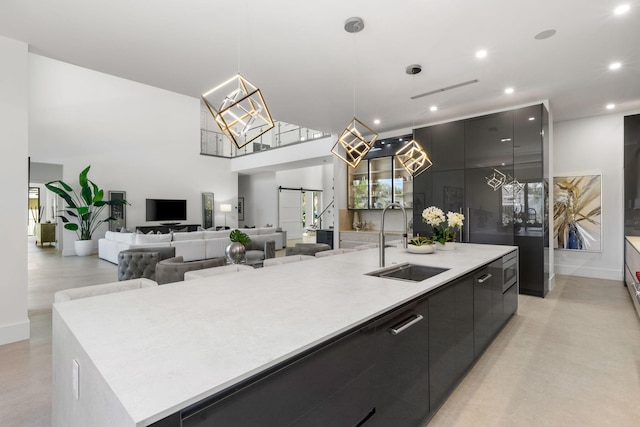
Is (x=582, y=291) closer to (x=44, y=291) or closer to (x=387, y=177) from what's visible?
(x=387, y=177)

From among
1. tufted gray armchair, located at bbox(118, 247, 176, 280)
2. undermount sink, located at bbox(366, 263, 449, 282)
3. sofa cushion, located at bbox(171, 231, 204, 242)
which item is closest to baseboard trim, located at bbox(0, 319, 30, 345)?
tufted gray armchair, located at bbox(118, 247, 176, 280)

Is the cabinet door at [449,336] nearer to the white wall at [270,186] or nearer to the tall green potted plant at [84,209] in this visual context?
the tall green potted plant at [84,209]

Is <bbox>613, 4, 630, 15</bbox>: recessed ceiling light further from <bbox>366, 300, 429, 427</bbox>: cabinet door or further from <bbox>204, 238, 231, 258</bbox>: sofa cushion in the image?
<bbox>204, 238, 231, 258</bbox>: sofa cushion

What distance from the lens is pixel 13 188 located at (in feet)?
10.5

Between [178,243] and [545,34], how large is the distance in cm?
730

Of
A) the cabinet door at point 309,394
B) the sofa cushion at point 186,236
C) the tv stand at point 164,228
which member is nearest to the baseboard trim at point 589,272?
the cabinet door at point 309,394

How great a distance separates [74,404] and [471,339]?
2399 mm

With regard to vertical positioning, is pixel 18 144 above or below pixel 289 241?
above

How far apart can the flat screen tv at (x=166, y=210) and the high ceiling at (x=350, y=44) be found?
296 inches

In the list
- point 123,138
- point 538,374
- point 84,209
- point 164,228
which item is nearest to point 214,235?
point 164,228

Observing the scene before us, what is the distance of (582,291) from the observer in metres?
4.96

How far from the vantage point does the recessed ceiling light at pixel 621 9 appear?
103 inches

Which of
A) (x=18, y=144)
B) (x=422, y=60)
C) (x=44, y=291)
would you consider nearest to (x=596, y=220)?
(x=422, y=60)

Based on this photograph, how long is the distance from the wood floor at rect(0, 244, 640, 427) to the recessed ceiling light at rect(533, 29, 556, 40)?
2.96 metres
